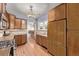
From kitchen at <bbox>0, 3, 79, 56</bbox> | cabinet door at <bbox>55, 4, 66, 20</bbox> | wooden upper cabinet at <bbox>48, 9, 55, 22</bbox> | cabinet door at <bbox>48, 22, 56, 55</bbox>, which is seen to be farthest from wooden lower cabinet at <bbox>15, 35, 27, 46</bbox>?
cabinet door at <bbox>55, 4, 66, 20</bbox>

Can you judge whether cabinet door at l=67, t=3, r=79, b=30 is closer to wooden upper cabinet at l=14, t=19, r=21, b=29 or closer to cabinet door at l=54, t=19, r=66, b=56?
cabinet door at l=54, t=19, r=66, b=56

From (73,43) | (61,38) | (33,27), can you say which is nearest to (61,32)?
(61,38)

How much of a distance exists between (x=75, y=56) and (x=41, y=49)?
30.9 inches

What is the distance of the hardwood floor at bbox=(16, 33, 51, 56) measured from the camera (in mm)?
3037

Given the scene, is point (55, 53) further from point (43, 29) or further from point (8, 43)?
point (8, 43)

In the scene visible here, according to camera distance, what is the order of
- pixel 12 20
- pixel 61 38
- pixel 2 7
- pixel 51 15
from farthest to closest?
pixel 51 15
pixel 61 38
pixel 12 20
pixel 2 7

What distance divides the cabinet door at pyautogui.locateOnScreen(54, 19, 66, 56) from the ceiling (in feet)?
1.58

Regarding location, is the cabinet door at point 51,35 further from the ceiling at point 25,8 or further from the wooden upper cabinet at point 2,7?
the wooden upper cabinet at point 2,7

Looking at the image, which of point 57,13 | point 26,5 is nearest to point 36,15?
point 26,5

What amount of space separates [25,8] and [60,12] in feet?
2.72

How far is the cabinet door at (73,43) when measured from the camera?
2910 millimetres

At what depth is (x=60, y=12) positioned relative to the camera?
3.26 metres

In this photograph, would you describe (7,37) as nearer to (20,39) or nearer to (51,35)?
(20,39)

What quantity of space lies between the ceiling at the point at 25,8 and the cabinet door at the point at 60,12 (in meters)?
0.18
